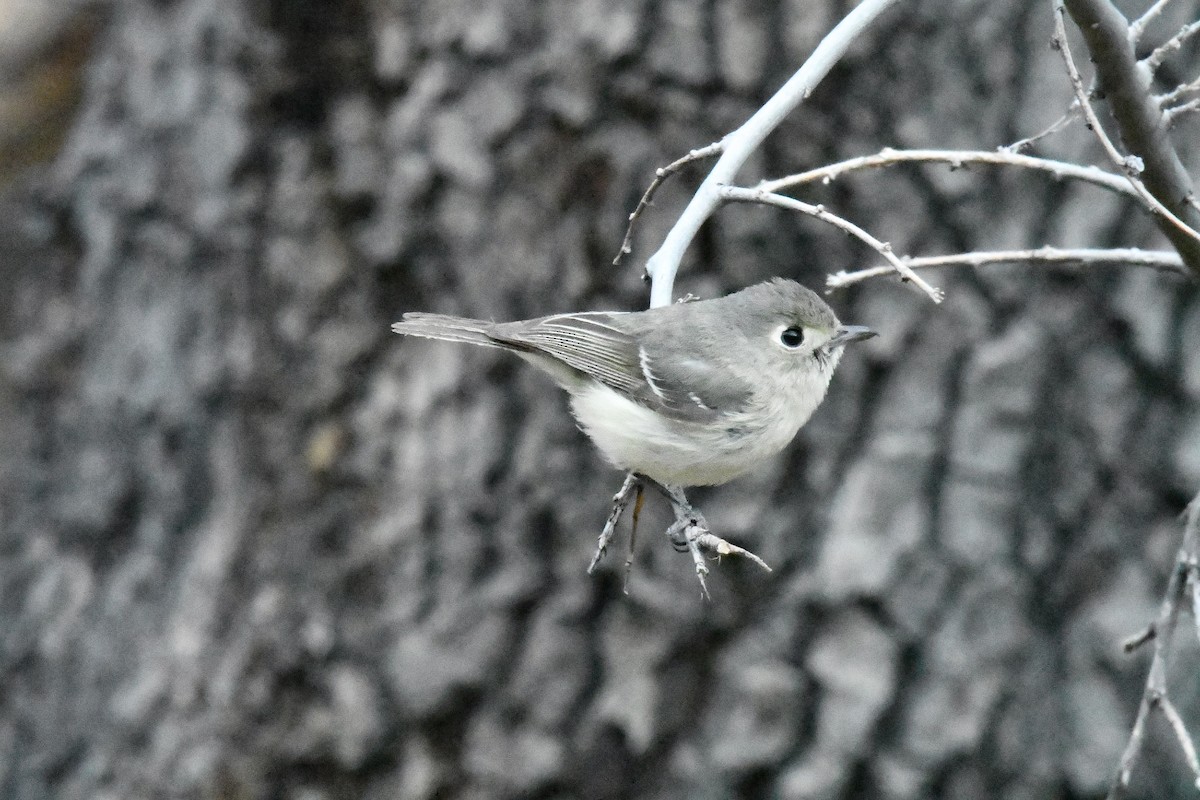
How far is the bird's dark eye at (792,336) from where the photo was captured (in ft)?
11.4

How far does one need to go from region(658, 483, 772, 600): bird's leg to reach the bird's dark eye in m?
0.54

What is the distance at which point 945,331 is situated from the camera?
153 inches

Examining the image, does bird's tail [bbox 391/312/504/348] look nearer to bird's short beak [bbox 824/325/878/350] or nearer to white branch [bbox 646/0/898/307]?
bird's short beak [bbox 824/325/878/350]

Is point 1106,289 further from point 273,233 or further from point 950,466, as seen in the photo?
point 273,233

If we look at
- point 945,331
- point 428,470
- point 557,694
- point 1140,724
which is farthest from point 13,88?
point 1140,724

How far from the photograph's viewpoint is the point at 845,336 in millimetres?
3420

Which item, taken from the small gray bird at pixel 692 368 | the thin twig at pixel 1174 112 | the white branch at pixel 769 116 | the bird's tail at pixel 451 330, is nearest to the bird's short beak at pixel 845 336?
the small gray bird at pixel 692 368

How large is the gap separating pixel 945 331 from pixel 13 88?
174 inches

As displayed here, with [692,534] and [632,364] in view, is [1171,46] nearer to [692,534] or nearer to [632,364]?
[692,534]

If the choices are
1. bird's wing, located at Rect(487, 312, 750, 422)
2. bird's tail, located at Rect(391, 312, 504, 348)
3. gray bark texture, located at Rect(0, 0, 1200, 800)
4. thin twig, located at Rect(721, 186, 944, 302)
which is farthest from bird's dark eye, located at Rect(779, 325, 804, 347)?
thin twig, located at Rect(721, 186, 944, 302)

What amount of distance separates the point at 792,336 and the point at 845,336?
146mm

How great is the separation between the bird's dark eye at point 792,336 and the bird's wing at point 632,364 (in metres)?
0.18

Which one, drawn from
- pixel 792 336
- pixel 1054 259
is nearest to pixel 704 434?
pixel 792 336

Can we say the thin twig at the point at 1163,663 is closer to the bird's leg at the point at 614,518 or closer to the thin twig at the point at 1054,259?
the thin twig at the point at 1054,259
